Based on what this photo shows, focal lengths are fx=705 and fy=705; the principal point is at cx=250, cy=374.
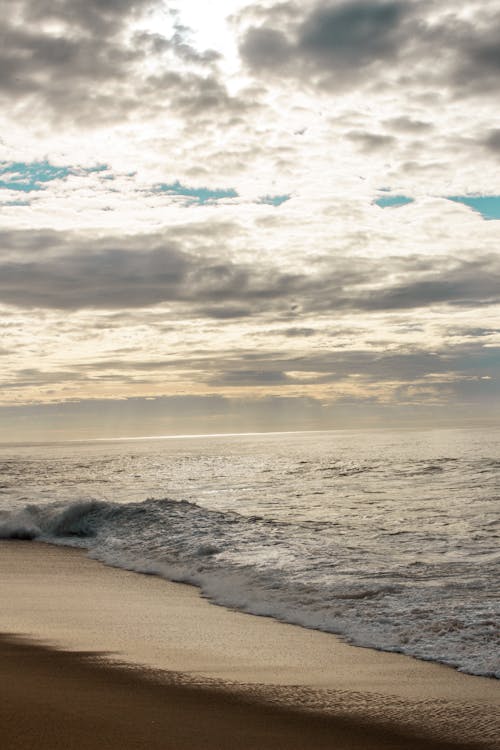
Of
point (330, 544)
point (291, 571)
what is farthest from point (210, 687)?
point (330, 544)

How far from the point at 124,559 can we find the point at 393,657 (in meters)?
8.46

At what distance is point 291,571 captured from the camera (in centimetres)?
1180

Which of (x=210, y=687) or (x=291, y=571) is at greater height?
(x=210, y=687)

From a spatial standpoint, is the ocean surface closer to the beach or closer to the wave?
the wave

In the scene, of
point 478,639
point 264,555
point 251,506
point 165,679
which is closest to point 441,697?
point 478,639

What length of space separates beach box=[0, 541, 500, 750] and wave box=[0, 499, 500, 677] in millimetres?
557

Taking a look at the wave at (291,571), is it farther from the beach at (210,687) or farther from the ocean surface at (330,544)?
the beach at (210,687)

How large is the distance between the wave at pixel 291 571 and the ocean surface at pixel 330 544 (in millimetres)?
27

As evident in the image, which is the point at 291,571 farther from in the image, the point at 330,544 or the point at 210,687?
the point at 210,687

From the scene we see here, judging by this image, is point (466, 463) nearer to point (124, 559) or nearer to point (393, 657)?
point (124, 559)

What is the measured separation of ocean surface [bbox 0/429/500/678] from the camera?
340 inches

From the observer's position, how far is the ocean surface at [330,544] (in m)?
8.65

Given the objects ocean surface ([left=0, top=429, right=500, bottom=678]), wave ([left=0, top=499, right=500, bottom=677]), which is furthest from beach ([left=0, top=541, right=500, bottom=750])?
ocean surface ([left=0, top=429, right=500, bottom=678])

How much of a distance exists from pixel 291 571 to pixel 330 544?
301cm
